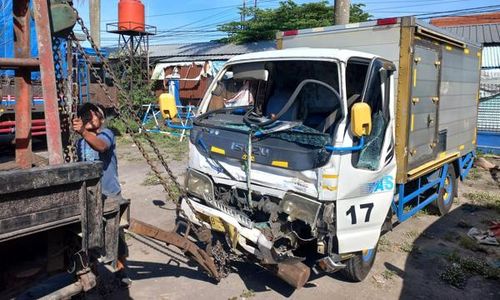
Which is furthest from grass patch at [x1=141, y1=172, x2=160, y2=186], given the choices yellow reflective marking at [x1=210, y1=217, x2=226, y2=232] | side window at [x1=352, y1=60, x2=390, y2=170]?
side window at [x1=352, y1=60, x2=390, y2=170]

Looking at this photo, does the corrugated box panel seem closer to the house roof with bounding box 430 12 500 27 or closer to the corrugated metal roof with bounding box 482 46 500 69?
the corrugated metal roof with bounding box 482 46 500 69

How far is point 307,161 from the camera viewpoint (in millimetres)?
3953

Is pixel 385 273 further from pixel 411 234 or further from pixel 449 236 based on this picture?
pixel 449 236

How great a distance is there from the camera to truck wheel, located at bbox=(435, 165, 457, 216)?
696 cm

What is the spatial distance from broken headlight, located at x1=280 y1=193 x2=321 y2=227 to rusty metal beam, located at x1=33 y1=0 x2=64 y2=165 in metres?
2.07

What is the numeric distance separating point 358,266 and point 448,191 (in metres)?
Result: 3.51

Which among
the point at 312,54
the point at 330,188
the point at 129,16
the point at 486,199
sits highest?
the point at 129,16

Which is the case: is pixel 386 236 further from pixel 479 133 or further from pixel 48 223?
pixel 479 133

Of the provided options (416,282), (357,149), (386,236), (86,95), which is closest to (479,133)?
(386,236)

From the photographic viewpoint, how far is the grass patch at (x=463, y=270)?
4.78 meters

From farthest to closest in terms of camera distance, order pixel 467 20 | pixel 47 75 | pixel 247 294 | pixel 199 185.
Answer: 1. pixel 467 20
2. pixel 199 185
3. pixel 247 294
4. pixel 47 75

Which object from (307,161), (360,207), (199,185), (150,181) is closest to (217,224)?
(199,185)

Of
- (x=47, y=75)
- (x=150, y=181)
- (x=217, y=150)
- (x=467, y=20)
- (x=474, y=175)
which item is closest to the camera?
(x=47, y=75)

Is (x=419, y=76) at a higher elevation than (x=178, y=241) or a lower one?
higher
